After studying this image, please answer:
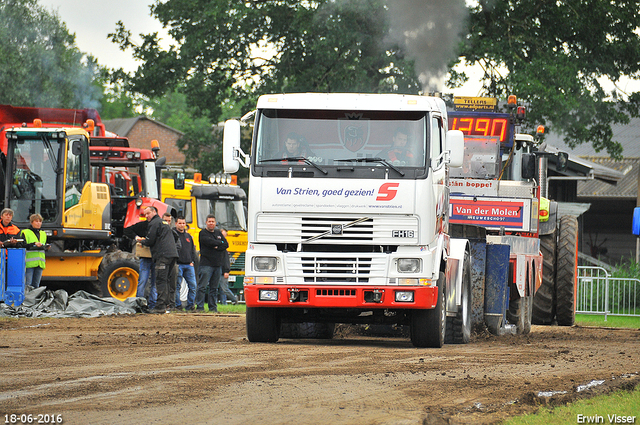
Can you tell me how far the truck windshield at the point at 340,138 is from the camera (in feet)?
37.3

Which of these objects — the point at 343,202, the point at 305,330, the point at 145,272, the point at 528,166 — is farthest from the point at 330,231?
the point at 145,272

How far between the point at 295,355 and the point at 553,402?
3.70 m

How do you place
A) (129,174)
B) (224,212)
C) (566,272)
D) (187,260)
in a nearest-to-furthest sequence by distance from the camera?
(566,272) → (187,260) → (129,174) → (224,212)

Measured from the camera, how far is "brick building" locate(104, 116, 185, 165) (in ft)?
266

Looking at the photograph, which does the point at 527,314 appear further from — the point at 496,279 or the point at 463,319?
the point at 463,319

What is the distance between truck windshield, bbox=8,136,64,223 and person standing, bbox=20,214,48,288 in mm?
1849

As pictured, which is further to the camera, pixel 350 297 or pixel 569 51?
pixel 569 51

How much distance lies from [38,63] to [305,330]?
146 ft

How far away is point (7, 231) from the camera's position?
57.5 ft

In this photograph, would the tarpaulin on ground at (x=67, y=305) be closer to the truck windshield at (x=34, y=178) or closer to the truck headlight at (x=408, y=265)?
the truck windshield at (x=34, y=178)

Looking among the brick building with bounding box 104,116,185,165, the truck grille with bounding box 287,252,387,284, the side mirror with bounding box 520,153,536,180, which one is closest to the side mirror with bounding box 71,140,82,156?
the side mirror with bounding box 520,153,536,180

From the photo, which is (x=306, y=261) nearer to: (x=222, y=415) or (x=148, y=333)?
(x=148, y=333)

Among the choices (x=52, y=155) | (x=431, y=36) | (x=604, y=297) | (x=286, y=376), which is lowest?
(x=286, y=376)

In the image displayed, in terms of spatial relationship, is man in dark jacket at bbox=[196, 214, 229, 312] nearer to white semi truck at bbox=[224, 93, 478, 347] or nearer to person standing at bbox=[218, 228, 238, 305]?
person standing at bbox=[218, 228, 238, 305]
